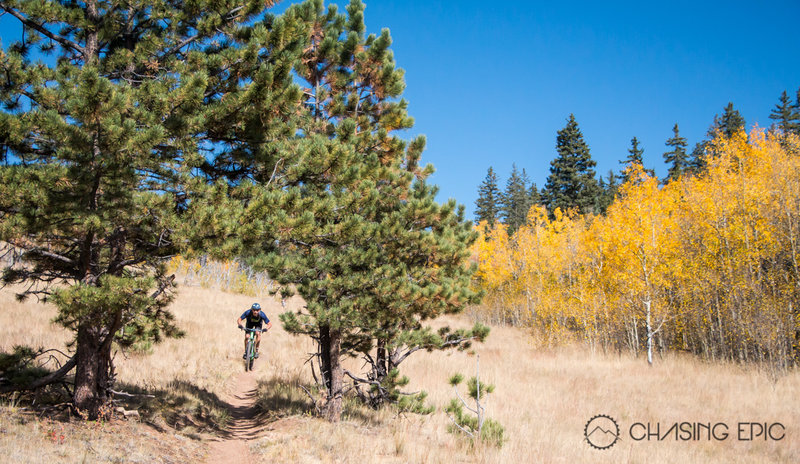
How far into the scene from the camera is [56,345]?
9320 mm

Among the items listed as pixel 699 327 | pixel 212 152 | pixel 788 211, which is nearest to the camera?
pixel 212 152

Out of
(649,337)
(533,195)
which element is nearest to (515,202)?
(533,195)

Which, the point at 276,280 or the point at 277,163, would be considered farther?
the point at 276,280

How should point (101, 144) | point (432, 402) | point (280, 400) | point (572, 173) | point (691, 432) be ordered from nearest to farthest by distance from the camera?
1. point (101, 144)
2. point (280, 400)
3. point (691, 432)
4. point (432, 402)
5. point (572, 173)

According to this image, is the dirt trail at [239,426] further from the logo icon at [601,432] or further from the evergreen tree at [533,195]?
the evergreen tree at [533,195]

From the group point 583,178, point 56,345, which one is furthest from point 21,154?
point 583,178

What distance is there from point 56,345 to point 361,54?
925cm

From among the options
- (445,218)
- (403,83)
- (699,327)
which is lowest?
(699,327)

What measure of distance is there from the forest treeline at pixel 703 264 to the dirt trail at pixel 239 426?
25.1 feet

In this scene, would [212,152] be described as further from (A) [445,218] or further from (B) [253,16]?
(A) [445,218]

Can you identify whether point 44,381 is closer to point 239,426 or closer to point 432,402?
point 239,426

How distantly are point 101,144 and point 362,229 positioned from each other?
353cm

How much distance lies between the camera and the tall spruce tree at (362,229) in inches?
240

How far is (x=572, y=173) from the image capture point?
44.8m
